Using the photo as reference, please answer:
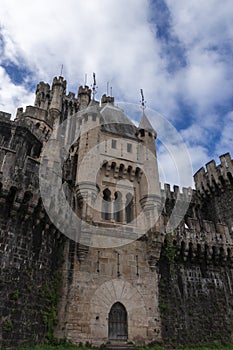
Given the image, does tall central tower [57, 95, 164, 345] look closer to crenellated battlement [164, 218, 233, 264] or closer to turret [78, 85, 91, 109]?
crenellated battlement [164, 218, 233, 264]

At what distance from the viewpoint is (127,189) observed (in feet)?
63.7

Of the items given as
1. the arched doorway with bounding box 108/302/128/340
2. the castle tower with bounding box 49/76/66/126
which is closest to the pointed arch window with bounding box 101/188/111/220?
the arched doorway with bounding box 108/302/128/340

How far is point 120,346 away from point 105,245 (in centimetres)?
495

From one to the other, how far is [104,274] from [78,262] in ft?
5.11

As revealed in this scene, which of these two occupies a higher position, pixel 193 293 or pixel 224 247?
pixel 224 247

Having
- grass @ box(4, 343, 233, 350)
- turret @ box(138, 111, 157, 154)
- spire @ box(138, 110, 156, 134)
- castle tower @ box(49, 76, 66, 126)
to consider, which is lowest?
grass @ box(4, 343, 233, 350)

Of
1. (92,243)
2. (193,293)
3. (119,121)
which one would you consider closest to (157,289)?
(193,293)

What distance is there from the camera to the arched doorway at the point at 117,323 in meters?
14.2

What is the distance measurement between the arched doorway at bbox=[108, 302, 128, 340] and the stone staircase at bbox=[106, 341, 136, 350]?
0.30m

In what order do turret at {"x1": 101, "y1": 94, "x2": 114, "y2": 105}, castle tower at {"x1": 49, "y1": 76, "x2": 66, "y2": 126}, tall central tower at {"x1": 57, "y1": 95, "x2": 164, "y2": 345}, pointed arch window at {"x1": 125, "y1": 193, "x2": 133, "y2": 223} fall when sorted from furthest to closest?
castle tower at {"x1": 49, "y1": 76, "x2": 66, "y2": 126} < turret at {"x1": 101, "y1": 94, "x2": 114, "y2": 105} < pointed arch window at {"x1": 125, "y1": 193, "x2": 133, "y2": 223} < tall central tower at {"x1": 57, "y1": 95, "x2": 164, "y2": 345}

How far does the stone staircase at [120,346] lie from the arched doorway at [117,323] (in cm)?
30

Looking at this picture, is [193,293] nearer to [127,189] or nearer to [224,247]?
[224,247]

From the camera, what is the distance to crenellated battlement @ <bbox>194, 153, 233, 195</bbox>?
22.7m

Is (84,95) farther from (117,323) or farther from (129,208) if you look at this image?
(117,323)
